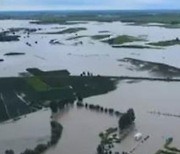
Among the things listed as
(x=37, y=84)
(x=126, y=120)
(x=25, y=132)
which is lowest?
(x=25, y=132)

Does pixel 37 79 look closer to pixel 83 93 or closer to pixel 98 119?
pixel 83 93

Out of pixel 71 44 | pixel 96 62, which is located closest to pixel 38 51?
pixel 71 44

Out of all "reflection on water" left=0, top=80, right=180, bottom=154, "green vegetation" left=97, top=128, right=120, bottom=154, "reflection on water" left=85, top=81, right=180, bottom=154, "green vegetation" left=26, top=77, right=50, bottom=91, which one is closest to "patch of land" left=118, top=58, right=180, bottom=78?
"reflection on water" left=85, top=81, right=180, bottom=154

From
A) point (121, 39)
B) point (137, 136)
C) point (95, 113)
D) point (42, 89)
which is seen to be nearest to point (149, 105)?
point (95, 113)

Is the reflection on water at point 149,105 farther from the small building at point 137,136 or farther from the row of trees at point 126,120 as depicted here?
the row of trees at point 126,120

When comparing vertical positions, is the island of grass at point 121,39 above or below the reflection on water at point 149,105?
above

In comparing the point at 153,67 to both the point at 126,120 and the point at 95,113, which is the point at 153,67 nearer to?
the point at 95,113

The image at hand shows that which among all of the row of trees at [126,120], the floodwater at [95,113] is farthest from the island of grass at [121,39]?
the row of trees at [126,120]

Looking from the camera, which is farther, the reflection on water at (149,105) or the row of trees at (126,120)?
the row of trees at (126,120)

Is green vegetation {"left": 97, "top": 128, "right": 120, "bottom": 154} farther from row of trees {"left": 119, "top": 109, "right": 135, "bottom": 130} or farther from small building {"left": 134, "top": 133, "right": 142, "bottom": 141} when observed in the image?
small building {"left": 134, "top": 133, "right": 142, "bottom": 141}
